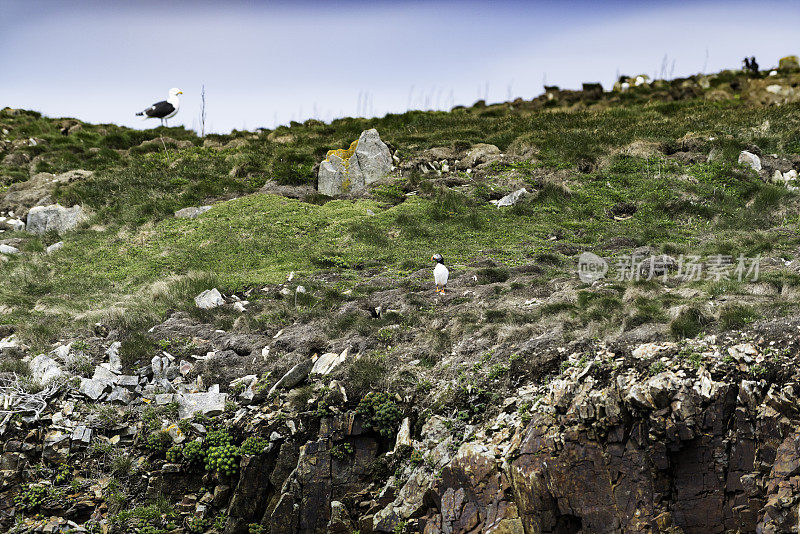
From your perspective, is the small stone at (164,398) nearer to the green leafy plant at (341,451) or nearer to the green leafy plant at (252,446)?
the green leafy plant at (252,446)

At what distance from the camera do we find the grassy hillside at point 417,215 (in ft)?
51.1

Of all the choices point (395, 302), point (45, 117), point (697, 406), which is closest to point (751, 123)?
point (395, 302)

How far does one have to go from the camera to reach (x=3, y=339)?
43.7ft

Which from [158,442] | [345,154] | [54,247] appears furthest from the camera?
[345,154]

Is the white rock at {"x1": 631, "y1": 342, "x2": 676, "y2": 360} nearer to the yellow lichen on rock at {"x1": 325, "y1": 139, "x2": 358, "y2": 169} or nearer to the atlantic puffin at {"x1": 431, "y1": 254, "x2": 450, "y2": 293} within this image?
the atlantic puffin at {"x1": 431, "y1": 254, "x2": 450, "y2": 293}

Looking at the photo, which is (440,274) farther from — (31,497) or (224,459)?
(31,497)

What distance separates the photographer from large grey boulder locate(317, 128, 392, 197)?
23.2 m

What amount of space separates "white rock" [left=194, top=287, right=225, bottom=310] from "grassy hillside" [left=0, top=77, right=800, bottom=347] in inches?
13.2

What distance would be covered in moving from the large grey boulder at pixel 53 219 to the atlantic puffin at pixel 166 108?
20.0 ft

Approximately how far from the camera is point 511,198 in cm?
2080

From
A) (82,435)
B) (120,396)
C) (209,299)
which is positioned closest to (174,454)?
(82,435)

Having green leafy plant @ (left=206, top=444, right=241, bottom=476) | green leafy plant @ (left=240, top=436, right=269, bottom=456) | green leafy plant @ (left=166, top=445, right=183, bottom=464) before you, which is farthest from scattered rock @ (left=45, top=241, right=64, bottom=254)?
green leafy plant @ (left=240, top=436, right=269, bottom=456)

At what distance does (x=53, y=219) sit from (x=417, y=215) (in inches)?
520

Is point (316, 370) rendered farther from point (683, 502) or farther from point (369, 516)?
point (683, 502)
